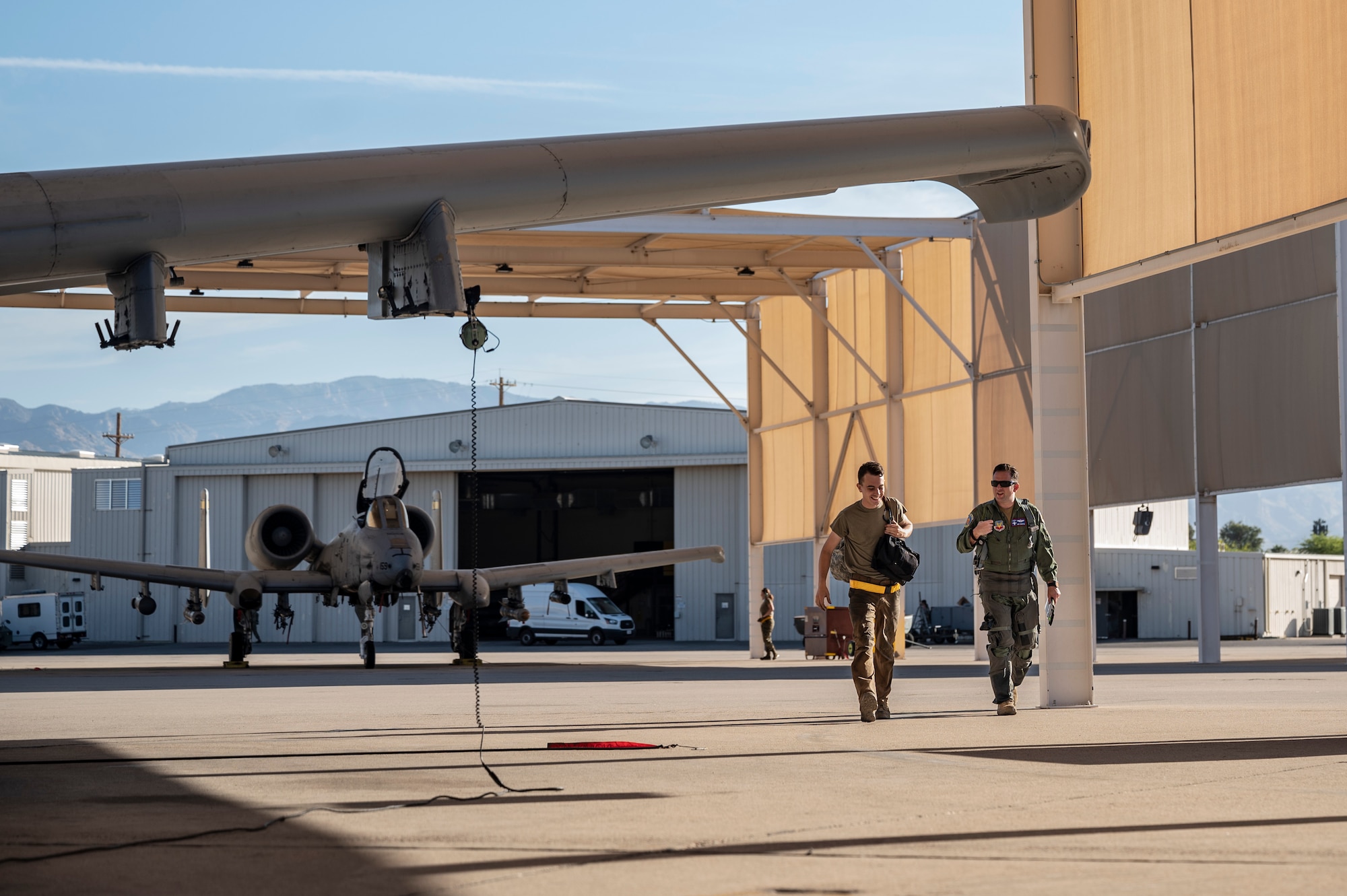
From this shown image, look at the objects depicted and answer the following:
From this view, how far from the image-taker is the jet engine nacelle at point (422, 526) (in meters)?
28.8

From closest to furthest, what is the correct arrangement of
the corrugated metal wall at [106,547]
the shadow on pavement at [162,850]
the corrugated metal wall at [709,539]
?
the shadow on pavement at [162,850]
the corrugated metal wall at [709,539]
the corrugated metal wall at [106,547]

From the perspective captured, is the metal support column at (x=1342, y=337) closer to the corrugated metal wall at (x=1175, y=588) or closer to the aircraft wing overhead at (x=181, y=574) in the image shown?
the aircraft wing overhead at (x=181, y=574)

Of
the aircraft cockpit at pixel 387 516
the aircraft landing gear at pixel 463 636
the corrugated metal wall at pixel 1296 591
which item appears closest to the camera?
the aircraft cockpit at pixel 387 516

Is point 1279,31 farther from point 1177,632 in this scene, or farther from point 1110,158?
point 1177,632

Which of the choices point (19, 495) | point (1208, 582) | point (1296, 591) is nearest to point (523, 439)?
point (19, 495)

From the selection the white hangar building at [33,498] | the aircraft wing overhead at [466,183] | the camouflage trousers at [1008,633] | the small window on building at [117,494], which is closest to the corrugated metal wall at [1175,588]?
the small window on building at [117,494]

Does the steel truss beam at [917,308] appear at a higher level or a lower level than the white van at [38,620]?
higher

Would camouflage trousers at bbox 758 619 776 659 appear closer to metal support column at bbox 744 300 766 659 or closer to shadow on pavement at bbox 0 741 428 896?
metal support column at bbox 744 300 766 659

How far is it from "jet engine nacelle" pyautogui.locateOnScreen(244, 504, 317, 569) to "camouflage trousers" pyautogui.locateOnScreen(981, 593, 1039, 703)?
64.5 ft

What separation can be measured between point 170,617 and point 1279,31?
57.0 m

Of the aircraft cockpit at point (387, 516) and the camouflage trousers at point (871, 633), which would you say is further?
the aircraft cockpit at point (387, 516)

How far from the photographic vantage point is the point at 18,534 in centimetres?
6812

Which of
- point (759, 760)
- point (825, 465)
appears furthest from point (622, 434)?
point (759, 760)

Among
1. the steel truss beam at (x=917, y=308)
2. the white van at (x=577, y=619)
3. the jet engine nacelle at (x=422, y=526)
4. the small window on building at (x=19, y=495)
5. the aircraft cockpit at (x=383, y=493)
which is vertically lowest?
the white van at (x=577, y=619)
